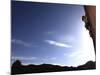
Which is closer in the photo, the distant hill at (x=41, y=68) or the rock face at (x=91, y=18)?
the distant hill at (x=41, y=68)

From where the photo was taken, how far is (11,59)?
2895 millimetres

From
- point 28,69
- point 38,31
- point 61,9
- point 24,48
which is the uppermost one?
point 61,9

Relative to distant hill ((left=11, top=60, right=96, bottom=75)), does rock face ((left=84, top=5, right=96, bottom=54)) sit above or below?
above

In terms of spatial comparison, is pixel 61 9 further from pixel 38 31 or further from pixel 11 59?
pixel 11 59

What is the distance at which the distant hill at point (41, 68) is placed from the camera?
293cm

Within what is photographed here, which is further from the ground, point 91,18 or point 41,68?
point 91,18

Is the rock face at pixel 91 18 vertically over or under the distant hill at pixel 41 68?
over

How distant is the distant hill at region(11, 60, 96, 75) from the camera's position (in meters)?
2.93

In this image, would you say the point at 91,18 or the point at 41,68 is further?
the point at 91,18

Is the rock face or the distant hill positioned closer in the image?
the distant hill

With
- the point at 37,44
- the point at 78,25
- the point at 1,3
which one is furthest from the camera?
the point at 78,25

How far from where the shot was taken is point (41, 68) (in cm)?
306

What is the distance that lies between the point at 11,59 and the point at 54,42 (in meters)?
0.60
